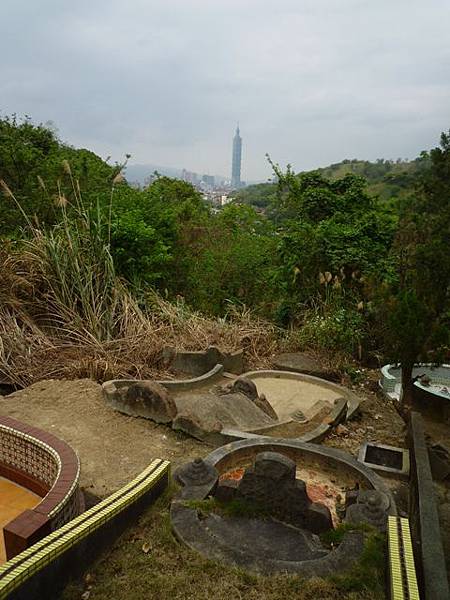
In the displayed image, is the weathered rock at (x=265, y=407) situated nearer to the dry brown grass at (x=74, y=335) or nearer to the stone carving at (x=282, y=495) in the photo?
the dry brown grass at (x=74, y=335)

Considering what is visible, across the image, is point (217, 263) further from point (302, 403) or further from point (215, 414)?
point (215, 414)

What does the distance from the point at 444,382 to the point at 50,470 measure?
256 inches

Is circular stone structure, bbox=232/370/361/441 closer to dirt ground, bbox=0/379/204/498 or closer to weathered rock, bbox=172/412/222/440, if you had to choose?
weathered rock, bbox=172/412/222/440

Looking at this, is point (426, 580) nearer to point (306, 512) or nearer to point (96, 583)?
point (306, 512)

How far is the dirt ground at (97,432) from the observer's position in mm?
4418

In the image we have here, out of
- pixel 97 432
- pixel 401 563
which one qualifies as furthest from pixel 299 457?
pixel 97 432

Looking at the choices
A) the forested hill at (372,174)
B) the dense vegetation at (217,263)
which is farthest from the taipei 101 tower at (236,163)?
the dense vegetation at (217,263)

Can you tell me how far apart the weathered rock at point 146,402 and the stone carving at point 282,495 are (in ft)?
6.48

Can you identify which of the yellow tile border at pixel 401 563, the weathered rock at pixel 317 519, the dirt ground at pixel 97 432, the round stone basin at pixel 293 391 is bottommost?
the round stone basin at pixel 293 391

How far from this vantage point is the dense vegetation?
6.59 meters

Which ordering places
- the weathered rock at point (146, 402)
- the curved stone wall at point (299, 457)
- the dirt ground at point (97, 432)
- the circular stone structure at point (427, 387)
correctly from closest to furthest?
1. the curved stone wall at point (299, 457)
2. the dirt ground at point (97, 432)
3. the weathered rock at point (146, 402)
4. the circular stone structure at point (427, 387)

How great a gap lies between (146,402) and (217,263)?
20.7 ft

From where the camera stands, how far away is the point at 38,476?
3777 millimetres

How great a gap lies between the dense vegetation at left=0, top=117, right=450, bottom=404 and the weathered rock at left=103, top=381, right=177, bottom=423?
150 centimetres
